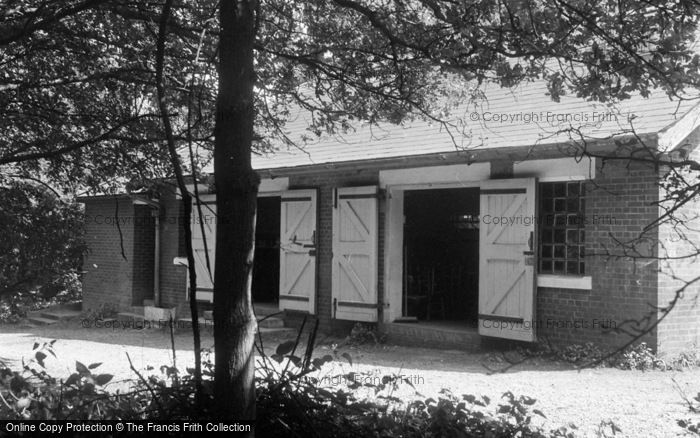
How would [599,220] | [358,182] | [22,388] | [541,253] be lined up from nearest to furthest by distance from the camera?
[22,388] < [599,220] < [541,253] < [358,182]

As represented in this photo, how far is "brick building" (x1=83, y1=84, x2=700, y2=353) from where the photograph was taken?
866cm

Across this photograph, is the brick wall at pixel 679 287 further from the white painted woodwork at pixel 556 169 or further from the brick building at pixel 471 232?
the white painted woodwork at pixel 556 169

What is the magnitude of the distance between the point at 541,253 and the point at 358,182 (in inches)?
134

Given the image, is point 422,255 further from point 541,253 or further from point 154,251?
point 154,251


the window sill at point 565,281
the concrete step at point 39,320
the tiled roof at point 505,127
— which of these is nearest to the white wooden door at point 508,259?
the window sill at point 565,281

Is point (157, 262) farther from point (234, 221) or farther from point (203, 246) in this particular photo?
point (234, 221)

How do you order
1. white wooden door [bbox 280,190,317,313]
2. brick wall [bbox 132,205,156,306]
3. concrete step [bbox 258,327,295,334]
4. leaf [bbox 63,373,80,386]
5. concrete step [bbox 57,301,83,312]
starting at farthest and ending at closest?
concrete step [bbox 57,301,83,312] < brick wall [bbox 132,205,156,306] < concrete step [bbox 258,327,295,334] < white wooden door [bbox 280,190,317,313] < leaf [bbox 63,373,80,386]

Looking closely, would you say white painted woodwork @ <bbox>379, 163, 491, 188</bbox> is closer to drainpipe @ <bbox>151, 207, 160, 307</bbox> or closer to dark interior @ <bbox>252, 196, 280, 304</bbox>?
dark interior @ <bbox>252, 196, 280, 304</bbox>

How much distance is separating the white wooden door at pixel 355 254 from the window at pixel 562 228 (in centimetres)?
282

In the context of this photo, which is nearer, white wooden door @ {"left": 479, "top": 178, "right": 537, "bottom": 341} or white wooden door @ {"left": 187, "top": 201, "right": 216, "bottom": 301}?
white wooden door @ {"left": 479, "top": 178, "right": 537, "bottom": 341}

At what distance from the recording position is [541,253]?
969 centimetres

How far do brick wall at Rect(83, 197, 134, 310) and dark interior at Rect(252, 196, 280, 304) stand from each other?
9.32ft

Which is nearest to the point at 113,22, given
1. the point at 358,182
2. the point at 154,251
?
the point at 358,182

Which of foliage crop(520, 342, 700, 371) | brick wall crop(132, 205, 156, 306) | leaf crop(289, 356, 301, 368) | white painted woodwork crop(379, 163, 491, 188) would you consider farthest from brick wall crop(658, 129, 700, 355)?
brick wall crop(132, 205, 156, 306)
